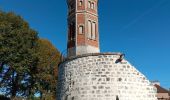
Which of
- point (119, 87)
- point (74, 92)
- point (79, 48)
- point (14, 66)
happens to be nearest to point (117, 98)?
point (119, 87)

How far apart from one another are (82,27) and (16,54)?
22.8ft

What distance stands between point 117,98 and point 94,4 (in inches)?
433

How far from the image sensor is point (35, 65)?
29031 millimetres

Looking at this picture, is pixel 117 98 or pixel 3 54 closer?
pixel 117 98

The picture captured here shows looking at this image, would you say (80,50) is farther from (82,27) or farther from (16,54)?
(16,54)

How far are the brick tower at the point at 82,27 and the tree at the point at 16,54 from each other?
5632mm

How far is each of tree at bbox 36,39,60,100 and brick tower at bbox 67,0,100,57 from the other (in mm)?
6711

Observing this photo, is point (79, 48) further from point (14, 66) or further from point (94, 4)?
point (14, 66)

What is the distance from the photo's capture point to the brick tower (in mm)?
22594

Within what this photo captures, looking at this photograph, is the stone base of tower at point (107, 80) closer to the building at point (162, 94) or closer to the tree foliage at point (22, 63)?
the building at point (162, 94)

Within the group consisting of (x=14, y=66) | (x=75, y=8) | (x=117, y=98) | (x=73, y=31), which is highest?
(x=75, y=8)

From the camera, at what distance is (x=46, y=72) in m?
30.4

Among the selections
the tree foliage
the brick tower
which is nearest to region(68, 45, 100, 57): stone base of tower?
the brick tower

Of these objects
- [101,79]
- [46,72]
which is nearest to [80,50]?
[101,79]
